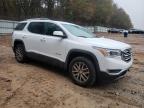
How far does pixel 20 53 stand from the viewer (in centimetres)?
973

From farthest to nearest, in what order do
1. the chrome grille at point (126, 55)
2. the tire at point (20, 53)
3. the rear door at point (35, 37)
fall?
the tire at point (20, 53), the rear door at point (35, 37), the chrome grille at point (126, 55)

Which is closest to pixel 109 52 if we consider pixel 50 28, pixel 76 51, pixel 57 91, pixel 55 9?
pixel 76 51

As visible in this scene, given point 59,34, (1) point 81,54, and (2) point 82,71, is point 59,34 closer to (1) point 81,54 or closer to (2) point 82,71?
(1) point 81,54

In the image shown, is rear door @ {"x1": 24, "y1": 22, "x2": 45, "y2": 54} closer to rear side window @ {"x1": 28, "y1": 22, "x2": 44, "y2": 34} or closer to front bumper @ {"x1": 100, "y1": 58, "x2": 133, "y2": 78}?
rear side window @ {"x1": 28, "y1": 22, "x2": 44, "y2": 34}

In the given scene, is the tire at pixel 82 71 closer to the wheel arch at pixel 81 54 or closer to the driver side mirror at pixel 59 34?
the wheel arch at pixel 81 54

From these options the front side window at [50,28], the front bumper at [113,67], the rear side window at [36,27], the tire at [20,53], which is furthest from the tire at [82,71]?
the tire at [20,53]

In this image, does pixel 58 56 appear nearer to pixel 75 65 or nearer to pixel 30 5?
pixel 75 65

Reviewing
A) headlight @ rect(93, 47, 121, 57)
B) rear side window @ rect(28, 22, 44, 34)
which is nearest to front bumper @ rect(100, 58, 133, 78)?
headlight @ rect(93, 47, 121, 57)

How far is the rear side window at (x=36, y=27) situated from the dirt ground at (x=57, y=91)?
52.0 inches

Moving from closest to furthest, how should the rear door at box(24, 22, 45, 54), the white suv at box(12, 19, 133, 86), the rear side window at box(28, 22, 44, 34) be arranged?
the white suv at box(12, 19, 133, 86), the rear door at box(24, 22, 45, 54), the rear side window at box(28, 22, 44, 34)

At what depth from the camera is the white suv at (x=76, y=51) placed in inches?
269

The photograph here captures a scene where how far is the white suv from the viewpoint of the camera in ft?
22.4

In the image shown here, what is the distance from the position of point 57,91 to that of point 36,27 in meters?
3.30

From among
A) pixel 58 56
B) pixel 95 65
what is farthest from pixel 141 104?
pixel 58 56
